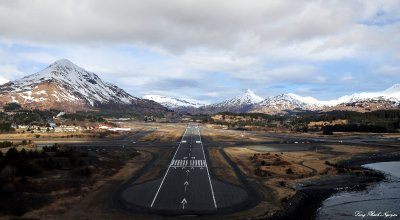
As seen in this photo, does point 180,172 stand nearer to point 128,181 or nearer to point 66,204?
point 128,181

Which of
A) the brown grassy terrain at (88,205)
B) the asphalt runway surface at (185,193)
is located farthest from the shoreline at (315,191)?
the brown grassy terrain at (88,205)

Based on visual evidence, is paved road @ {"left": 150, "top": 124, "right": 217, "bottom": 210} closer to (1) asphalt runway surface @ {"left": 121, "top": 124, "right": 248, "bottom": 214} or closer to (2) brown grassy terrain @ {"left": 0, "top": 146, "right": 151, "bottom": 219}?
(1) asphalt runway surface @ {"left": 121, "top": 124, "right": 248, "bottom": 214}

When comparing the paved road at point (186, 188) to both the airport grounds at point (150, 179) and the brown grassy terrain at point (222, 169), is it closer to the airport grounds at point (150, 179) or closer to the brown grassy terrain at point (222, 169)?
the brown grassy terrain at point (222, 169)

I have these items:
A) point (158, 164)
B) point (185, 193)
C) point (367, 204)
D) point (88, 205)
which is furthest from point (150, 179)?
point (367, 204)

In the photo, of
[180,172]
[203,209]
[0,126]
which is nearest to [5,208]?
[203,209]

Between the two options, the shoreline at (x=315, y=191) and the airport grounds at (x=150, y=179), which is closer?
the airport grounds at (x=150, y=179)

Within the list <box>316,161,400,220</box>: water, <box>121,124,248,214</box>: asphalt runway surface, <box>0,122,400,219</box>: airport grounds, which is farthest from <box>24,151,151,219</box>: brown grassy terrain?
<box>316,161,400,220</box>: water
